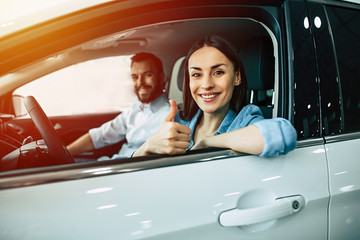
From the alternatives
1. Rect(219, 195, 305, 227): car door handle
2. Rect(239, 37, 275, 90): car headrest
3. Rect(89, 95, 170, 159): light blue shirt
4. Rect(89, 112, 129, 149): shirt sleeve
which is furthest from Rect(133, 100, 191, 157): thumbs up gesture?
Rect(89, 112, 129, 149): shirt sleeve

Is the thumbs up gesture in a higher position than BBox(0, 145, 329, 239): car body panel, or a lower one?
higher

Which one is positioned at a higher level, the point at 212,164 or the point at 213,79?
the point at 213,79

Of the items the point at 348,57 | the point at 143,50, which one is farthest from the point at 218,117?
the point at 143,50

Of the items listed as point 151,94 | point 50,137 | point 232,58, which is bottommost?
point 50,137

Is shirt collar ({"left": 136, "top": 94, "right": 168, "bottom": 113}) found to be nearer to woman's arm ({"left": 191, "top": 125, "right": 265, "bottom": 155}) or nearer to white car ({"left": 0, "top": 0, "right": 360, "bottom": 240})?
white car ({"left": 0, "top": 0, "right": 360, "bottom": 240})

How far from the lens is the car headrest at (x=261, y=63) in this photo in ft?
4.75

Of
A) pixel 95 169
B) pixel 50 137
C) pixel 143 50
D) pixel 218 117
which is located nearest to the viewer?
pixel 95 169

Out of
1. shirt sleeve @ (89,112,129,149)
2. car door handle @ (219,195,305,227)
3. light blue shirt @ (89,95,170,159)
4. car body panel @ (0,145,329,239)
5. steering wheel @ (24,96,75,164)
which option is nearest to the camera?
A: car body panel @ (0,145,329,239)

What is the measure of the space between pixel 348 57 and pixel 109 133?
213 cm

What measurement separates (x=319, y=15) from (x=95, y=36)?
0.94m

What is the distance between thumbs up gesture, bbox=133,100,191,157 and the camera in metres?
1.07

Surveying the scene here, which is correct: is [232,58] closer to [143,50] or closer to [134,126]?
[134,126]

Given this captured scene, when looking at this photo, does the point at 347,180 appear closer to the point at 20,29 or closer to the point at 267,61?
the point at 267,61

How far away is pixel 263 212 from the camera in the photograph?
106 centimetres
